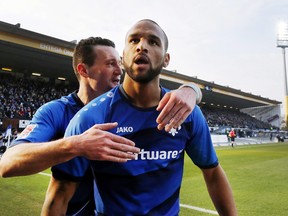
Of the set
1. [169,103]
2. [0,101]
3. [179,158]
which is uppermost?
[0,101]

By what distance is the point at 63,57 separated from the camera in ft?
89.0

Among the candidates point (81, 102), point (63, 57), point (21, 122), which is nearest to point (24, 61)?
point (63, 57)

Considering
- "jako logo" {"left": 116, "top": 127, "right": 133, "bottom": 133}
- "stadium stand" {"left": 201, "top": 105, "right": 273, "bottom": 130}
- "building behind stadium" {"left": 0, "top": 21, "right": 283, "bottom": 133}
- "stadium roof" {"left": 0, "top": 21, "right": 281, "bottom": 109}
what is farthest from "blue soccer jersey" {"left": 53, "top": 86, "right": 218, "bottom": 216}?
"stadium stand" {"left": 201, "top": 105, "right": 273, "bottom": 130}

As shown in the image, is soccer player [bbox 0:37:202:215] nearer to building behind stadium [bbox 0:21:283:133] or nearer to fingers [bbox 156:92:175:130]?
fingers [bbox 156:92:175:130]

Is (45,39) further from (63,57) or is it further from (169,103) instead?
(169,103)

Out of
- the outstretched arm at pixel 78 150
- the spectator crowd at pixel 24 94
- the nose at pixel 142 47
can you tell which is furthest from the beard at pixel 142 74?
the spectator crowd at pixel 24 94

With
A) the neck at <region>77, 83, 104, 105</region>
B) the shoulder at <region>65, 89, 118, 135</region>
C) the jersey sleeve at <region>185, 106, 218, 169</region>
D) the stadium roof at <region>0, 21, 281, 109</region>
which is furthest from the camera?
the stadium roof at <region>0, 21, 281, 109</region>

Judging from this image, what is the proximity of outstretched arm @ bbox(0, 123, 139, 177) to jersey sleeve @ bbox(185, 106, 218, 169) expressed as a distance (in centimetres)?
68

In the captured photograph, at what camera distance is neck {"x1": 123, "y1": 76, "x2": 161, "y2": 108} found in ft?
7.46

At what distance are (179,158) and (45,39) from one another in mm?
24629

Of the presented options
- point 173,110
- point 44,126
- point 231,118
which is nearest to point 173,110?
point 173,110

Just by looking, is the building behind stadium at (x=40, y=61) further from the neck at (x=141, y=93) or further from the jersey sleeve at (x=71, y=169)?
the neck at (x=141, y=93)

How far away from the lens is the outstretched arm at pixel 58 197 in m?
2.16

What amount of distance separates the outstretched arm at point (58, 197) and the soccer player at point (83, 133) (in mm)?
54
